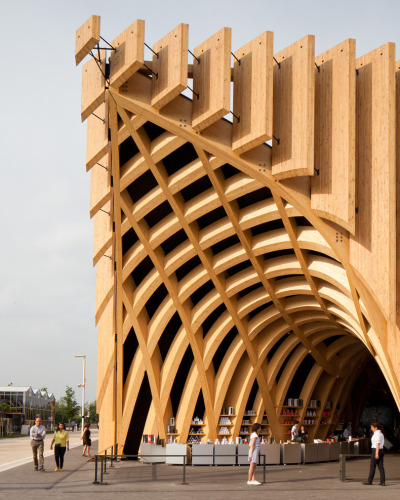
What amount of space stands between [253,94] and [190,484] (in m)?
11.9

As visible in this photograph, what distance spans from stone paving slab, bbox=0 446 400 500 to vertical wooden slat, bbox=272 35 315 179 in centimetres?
891

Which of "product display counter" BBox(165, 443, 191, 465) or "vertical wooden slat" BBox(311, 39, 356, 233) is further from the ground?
"vertical wooden slat" BBox(311, 39, 356, 233)

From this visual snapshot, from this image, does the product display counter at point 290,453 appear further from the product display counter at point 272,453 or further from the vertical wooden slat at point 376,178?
the vertical wooden slat at point 376,178

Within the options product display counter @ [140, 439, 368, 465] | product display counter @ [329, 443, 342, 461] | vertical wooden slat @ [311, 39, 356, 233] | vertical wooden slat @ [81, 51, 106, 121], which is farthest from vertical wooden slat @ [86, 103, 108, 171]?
product display counter @ [329, 443, 342, 461]

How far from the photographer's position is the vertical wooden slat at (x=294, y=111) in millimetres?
18641

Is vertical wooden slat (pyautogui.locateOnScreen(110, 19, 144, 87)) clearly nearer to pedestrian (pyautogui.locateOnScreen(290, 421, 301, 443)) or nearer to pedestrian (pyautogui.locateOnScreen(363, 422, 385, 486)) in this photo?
pedestrian (pyautogui.locateOnScreen(363, 422, 385, 486))

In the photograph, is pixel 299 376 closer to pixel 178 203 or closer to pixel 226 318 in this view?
pixel 226 318

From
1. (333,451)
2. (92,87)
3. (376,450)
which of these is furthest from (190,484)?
(333,451)

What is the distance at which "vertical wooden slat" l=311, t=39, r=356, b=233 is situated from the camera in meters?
18.4

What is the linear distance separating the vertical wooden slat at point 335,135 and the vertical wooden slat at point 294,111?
83cm

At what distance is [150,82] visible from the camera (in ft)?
70.4

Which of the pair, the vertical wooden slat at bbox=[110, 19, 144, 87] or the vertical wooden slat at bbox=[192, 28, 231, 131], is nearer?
the vertical wooden slat at bbox=[192, 28, 231, 131]

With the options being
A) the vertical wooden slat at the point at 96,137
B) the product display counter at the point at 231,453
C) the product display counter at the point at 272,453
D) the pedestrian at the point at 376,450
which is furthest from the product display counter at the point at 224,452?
the vertical wooden slat at the point at 96,137

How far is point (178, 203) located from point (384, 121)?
874 centimetres
